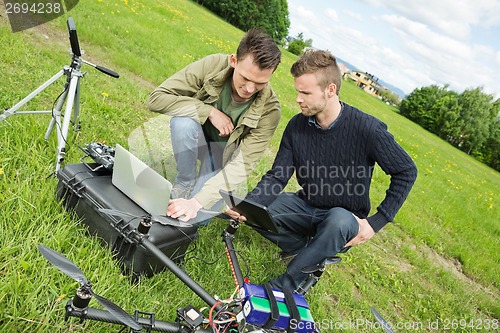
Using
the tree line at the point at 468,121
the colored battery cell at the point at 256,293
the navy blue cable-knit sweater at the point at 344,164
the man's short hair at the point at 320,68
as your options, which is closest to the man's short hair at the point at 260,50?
the man's short hair at the point at 320,68

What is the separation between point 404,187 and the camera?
3.41 meters

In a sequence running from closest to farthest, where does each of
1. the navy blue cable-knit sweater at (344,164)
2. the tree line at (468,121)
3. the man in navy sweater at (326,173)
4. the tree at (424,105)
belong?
1. the man in navy sweater at (326,173)
2. the navy blue cable-knit sweater at (344,164)
3. the tree line at (468,121)
4. the tree at (424,105)

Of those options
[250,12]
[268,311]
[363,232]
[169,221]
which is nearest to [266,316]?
[268,311]

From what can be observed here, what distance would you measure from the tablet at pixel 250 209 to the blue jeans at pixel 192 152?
80 cm

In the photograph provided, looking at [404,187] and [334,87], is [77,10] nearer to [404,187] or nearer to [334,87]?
[334,87]

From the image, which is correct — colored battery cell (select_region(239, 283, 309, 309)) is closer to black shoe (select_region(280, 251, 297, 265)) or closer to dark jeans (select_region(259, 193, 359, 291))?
dark jeans (select_region(259, 193, 359, 291))

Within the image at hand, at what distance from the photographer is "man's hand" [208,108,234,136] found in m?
3.70

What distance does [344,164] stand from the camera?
3.62 metres

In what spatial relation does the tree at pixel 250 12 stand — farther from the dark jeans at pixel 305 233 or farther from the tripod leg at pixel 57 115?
the dark jeans at pixel 305 233

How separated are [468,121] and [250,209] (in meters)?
65.0

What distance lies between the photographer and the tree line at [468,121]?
5470 cm

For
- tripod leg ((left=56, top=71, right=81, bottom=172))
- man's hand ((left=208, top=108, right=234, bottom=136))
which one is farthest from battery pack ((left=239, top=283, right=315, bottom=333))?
tripod leg ((left=56, top=71, right=81, bottom=172))

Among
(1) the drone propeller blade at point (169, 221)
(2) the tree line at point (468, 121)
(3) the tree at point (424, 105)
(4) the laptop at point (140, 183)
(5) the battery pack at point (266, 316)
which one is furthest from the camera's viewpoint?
(3) the tree at point (424, 105)

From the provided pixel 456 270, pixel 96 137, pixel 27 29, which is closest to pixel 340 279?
pixel 456 270
